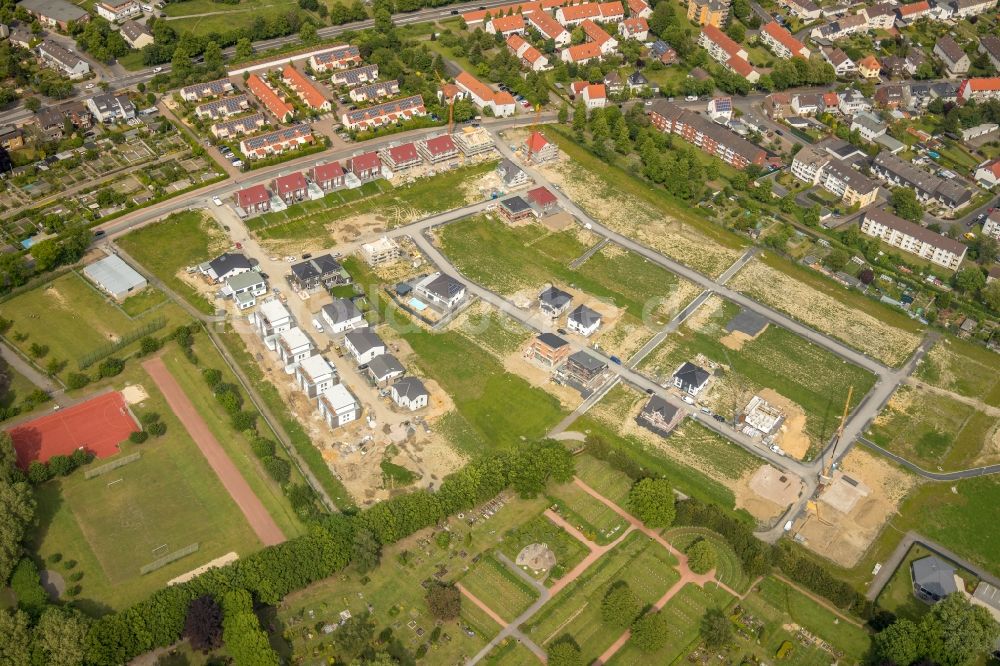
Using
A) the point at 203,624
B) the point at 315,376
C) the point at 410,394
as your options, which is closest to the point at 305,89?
the point at 315,376

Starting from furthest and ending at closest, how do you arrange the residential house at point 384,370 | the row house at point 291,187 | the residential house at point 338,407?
the row house at point 291,187
the residential house at point 384,370
the residential house at point 338,407

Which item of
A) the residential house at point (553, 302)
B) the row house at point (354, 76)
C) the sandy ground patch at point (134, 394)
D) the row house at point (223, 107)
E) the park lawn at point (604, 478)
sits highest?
the row house at point (354, 76)

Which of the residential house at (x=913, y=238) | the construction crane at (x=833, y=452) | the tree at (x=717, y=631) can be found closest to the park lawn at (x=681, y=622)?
the tree at (x=717, y=631)

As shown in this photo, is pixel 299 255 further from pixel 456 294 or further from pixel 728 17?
pixel 728 17

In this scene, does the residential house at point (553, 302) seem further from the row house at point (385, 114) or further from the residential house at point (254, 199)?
the row house at point (385, 114)

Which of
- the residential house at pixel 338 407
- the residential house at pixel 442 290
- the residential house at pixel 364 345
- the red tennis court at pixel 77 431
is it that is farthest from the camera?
the residential house at pixel 442 290

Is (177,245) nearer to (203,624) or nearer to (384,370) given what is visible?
(384,370)

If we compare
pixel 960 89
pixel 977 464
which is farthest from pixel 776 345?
pixel 960 89
